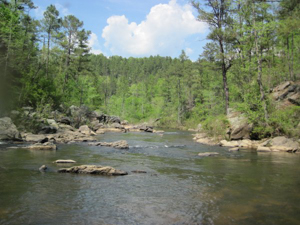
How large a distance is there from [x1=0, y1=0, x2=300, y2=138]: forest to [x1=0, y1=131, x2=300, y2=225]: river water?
11.3 metres

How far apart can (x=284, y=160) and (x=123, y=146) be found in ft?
36.6

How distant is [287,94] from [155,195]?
19735mm

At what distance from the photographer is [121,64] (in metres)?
137

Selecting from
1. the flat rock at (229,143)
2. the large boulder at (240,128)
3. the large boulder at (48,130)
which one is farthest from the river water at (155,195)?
the large boulder at (48,130)

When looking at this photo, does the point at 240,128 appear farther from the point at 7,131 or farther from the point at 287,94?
the point at 7,131

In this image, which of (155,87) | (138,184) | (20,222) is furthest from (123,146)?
(155,87)

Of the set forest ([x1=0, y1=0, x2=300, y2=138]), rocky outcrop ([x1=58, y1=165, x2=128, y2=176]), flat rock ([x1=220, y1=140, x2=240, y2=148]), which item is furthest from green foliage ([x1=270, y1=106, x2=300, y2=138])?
rocky outcrop ([x1=58, y1=165, x2=128, y2=176])

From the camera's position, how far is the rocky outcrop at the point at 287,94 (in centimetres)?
2141

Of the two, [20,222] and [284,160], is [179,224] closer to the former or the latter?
[20,222]

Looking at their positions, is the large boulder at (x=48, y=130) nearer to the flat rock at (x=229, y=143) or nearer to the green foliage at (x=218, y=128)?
the green foliage at (x=218, y=128)

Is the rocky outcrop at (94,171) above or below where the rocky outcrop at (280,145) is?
below

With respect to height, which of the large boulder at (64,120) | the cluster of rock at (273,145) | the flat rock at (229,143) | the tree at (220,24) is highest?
the tree at (220,24)

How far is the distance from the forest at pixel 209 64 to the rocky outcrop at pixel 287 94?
2.07 ft

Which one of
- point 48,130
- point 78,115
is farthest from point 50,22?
point 48,130
